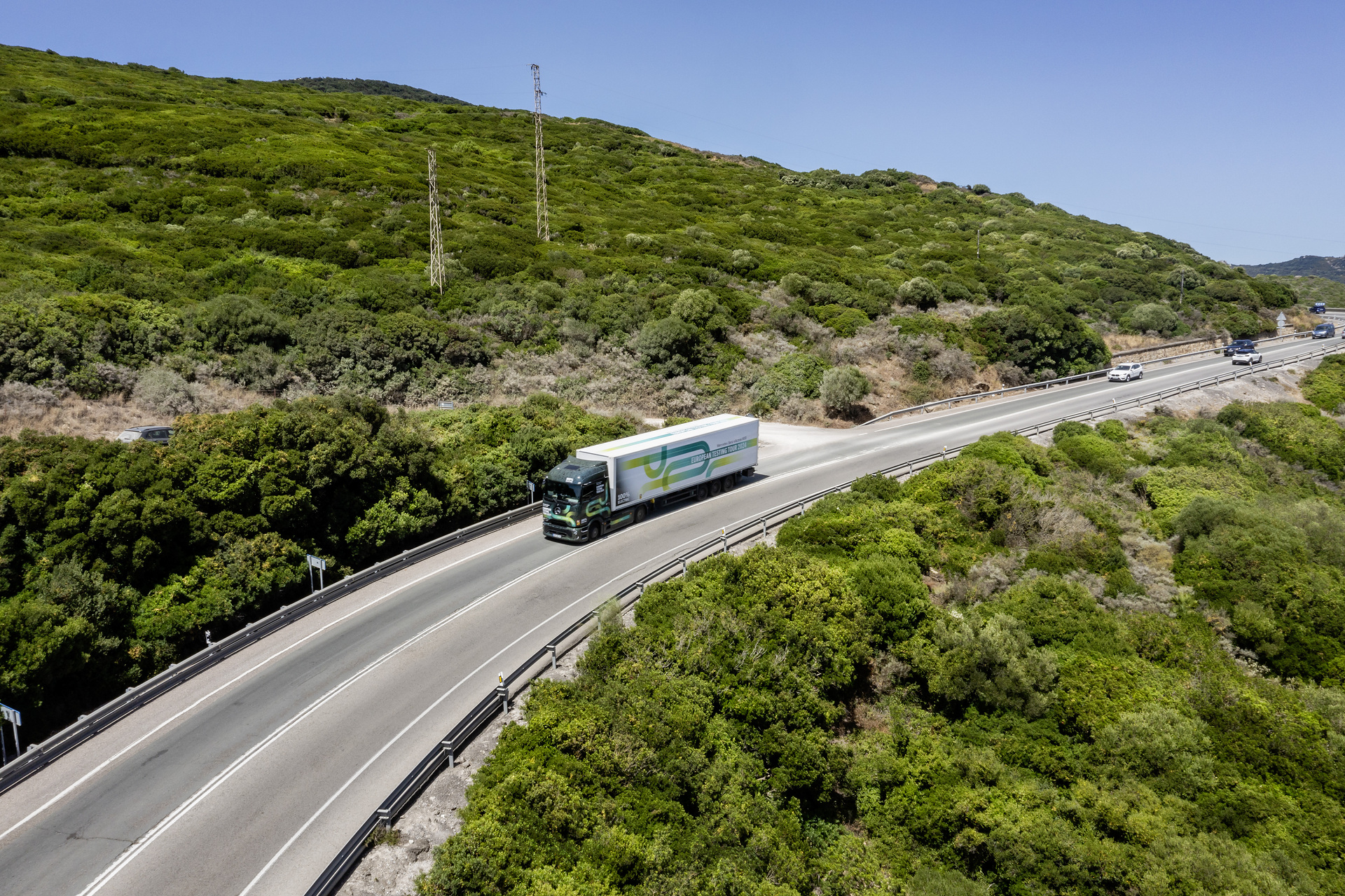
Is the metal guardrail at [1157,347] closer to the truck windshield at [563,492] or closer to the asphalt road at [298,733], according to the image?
the asphalt road at [298,733]

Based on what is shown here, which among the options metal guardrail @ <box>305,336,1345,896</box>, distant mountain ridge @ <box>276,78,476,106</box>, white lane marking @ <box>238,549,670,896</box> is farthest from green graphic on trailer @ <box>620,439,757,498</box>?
distant mountain ridge @ <box>276,78,476,106</box>

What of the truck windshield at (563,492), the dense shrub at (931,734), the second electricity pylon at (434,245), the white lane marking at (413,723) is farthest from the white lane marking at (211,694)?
the second electricity pylon at (434,245)

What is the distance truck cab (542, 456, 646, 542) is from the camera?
28656mm

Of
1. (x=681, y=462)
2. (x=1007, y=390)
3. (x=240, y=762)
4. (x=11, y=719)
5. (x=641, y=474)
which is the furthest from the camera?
(x=1007, y=390)

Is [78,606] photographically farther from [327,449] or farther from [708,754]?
[708,754]

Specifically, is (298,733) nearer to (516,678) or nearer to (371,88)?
(516,678)

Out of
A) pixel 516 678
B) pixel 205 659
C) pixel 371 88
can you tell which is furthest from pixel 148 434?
pixel 371 88

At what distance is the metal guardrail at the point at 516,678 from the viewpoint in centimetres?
1412

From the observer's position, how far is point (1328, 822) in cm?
1820

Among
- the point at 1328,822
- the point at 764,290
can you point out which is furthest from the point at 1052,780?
the point at 764,290

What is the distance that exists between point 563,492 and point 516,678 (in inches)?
402

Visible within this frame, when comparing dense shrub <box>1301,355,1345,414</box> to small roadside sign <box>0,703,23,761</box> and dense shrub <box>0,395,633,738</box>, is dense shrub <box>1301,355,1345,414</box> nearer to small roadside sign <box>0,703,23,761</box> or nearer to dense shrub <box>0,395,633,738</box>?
dense shrub <box>0,395,633,738</box>

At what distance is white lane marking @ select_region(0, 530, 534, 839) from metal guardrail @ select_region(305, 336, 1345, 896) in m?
6.95

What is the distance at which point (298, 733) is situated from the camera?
18156mm
